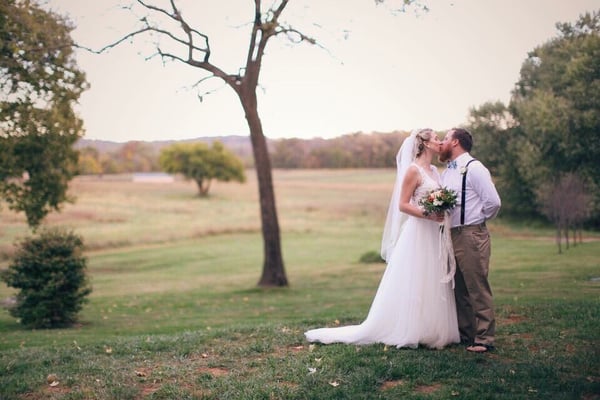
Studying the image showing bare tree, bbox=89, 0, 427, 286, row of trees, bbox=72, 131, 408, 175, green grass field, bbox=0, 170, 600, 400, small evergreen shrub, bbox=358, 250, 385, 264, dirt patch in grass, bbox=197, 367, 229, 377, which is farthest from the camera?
small evergreen shrub, bbox=358, 250, 385, 264

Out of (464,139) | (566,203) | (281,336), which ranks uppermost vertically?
(464,139)

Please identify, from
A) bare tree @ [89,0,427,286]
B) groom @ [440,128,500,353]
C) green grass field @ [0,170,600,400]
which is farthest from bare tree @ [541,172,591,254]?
bare tree @ [89,0,427,286]

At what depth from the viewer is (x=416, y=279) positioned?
7926mm

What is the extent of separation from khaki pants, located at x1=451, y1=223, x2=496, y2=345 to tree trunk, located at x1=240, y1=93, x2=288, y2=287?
1327 centimetres

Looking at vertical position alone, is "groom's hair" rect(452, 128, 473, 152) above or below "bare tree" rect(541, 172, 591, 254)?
above

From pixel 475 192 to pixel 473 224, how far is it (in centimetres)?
38

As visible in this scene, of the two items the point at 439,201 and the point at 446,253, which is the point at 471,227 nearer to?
the point at 446,253

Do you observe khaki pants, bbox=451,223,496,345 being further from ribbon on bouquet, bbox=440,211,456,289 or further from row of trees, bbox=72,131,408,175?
row of trees, bbox=72,131,408,175

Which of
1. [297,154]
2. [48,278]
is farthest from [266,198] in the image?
[297,154]

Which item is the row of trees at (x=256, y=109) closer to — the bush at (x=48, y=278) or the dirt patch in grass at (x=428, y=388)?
the bush at (x=48, y=278)

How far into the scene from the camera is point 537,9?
48.6 feet

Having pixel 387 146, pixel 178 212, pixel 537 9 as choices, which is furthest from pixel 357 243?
pixel 537 9

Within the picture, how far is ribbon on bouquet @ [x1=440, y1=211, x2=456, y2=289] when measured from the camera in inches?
306

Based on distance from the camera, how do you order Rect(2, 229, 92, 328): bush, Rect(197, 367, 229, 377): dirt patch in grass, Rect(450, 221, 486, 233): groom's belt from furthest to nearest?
Rect(2, 229, 92, 328): bush < Rect(450, 221, 486, 233): groom's belt < Rect(197, 367, 229, 377): dirt patch in grass
